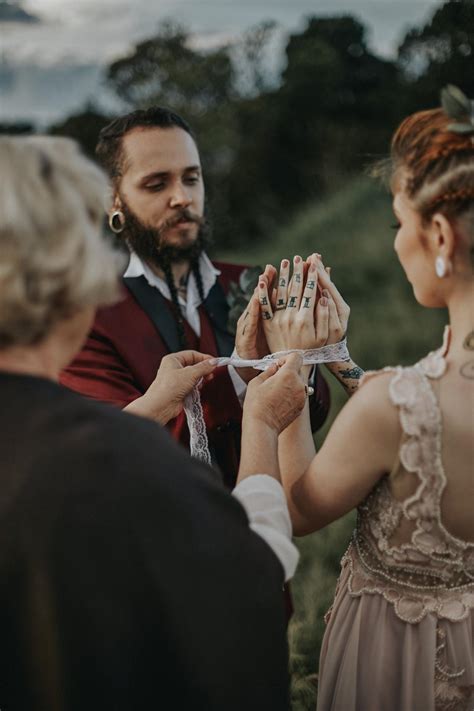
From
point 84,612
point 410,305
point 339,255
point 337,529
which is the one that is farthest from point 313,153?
point 84,612

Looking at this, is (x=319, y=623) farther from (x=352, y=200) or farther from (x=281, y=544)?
(x=352, y=200)

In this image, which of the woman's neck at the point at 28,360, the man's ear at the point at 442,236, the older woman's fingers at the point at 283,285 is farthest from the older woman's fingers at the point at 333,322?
the woman's neck at the point at 28,360

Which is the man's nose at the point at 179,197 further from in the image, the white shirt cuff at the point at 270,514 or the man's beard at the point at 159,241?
the white shirt cuff at the point at 270,514

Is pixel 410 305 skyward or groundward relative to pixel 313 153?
groundward

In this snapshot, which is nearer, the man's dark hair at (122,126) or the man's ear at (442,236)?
the man's ear at (442,236)

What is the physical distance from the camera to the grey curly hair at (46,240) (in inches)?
51.7

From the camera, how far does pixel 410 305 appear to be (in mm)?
10641

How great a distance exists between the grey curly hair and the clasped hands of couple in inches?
29.9

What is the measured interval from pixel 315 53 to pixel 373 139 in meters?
3.28

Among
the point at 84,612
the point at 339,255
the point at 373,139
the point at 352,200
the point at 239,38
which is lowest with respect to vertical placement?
the point at 84,612

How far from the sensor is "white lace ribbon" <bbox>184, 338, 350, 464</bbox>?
228 cm

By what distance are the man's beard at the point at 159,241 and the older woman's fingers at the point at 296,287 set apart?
886mm

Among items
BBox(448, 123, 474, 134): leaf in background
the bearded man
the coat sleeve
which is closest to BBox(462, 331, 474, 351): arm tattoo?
BBox(448, 123, 474, 134): leaf in background

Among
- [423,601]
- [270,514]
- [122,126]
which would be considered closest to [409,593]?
[423,601]
